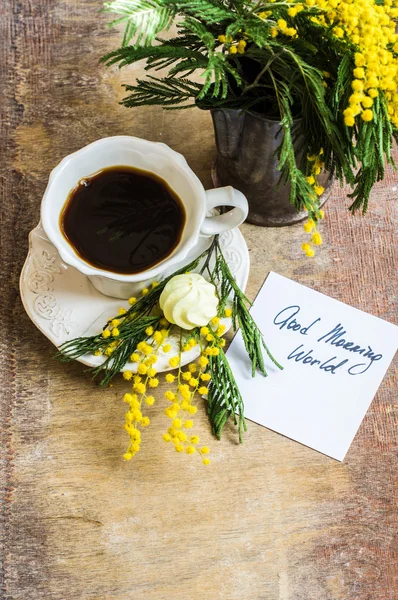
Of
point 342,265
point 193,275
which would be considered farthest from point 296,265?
point 193,275

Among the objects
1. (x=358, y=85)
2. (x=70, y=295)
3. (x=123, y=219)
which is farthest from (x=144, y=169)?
(x=358, y=85)

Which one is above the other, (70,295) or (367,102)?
(367,102)

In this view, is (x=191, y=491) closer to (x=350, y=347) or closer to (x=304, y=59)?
(x=350, y=347)

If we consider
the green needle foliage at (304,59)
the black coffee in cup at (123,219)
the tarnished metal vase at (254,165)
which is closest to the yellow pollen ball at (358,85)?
the green needle foliage at (304,59)

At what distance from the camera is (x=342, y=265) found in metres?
0.91

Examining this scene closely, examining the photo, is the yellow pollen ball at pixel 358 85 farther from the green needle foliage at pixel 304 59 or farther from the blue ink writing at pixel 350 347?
the blue ink writing at pixel 350 347

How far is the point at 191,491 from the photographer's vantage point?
0.82m

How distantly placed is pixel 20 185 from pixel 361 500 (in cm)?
66

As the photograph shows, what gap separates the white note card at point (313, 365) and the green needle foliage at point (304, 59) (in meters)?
0.21

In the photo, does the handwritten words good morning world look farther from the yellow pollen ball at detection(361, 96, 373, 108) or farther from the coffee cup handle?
the yellow pollen ball at detection(361, 96, 373, 108)

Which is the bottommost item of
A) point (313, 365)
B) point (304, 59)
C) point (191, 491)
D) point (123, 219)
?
point (191, 491)

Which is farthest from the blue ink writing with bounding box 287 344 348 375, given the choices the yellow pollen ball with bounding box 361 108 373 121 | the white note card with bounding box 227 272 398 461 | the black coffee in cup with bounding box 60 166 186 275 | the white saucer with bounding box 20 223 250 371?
the yellow pollen ball with bounding box 361 108 373 121

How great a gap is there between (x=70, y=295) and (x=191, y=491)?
31cm

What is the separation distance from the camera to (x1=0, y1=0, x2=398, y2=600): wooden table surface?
2.60 feet
